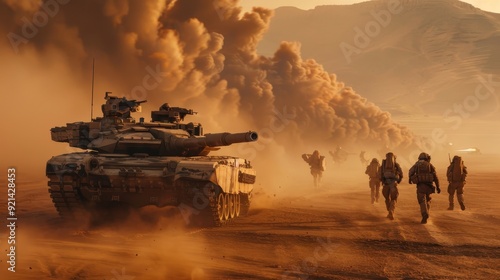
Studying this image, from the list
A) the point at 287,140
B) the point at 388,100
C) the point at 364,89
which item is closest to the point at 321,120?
the point at 287,140

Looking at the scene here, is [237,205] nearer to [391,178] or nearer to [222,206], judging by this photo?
[222,206]

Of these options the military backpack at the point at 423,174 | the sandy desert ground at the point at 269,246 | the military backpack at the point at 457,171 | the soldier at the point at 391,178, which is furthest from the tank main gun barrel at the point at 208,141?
the military backpack at the point at 457,171

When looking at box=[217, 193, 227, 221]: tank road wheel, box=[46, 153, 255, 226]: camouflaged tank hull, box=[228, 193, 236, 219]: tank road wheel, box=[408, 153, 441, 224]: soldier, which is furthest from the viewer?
box=[228, 193, 236, 219]: tank road wheel

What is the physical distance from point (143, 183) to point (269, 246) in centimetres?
353

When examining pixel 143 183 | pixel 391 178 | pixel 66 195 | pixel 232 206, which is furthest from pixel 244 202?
pixel 66 195

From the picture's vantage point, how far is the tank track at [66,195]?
44.5 feet

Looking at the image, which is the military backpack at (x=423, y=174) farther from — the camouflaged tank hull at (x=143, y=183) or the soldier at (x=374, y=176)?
the soldier at (x=374, y=176)

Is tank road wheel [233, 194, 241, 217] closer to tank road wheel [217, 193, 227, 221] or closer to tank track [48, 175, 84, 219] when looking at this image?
tank road wheel [217, 193, 227, 221]

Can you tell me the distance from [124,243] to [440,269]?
5.11m

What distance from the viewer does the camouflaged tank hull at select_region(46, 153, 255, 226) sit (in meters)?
13.1

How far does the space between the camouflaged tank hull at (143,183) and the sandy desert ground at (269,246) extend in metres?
0.47

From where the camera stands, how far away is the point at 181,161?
1327 cm

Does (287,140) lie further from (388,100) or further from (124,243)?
(388,100)

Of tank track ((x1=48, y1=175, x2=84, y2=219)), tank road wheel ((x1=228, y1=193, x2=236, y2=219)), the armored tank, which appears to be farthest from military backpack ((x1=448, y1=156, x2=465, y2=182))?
tank track ((x1=48, y1=175, x2=84, y2=219))
